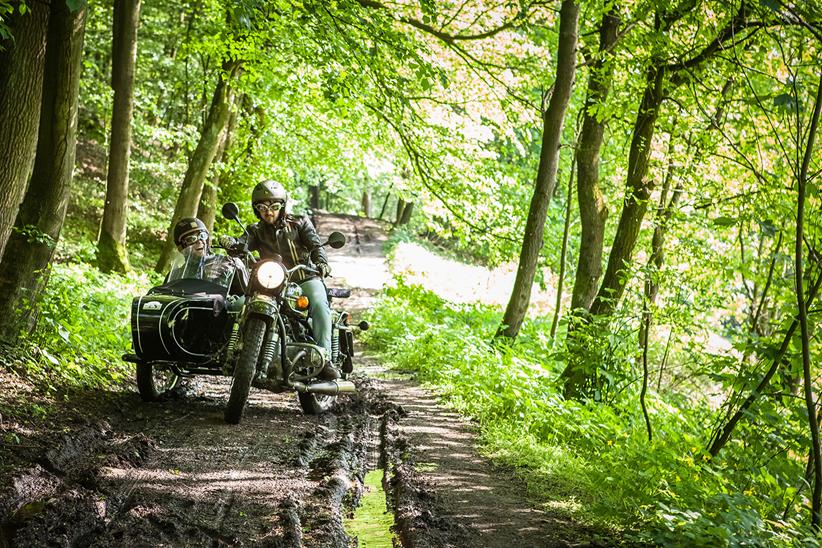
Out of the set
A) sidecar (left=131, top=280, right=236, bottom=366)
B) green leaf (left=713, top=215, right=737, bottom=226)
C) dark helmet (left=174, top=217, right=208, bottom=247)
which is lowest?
sidecar (left=131, top=280, right=236, bottom=366)

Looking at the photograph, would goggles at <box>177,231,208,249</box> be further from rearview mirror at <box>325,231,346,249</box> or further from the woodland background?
rearview mirror at <box>325,231,346,249</box>

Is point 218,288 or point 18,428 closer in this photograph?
point 18,428

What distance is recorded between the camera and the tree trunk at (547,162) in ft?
37.1

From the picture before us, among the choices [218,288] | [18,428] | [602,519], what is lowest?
[18,428]

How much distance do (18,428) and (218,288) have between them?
2.61 metres

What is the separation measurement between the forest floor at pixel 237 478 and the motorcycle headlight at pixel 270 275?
4.42 ft

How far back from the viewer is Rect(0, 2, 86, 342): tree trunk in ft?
23.4

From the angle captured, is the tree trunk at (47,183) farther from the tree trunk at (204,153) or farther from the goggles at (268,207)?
the tree trunk at (204,153)

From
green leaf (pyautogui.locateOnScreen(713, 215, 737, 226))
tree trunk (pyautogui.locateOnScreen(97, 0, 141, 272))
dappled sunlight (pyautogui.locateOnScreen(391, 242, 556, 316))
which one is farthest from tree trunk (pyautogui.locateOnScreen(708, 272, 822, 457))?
dappled sunlight (pyautogui.locateOnScreen(391, 242, 556, 316))

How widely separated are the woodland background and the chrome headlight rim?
2048 mm

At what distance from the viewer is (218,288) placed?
767 cm

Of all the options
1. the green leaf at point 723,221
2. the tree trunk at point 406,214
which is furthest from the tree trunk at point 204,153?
the tree trunk at point 406,214

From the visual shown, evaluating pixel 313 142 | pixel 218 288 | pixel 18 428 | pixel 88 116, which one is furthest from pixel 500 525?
pixel 88 116

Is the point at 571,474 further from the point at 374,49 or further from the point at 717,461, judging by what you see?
the point at 374,49
